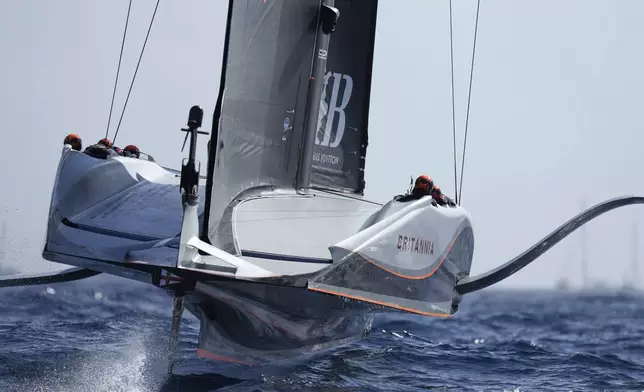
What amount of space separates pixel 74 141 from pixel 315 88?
7.19ft

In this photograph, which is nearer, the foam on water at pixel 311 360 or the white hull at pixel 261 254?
the white hull at pixel 261 254

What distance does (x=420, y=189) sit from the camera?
744 cm

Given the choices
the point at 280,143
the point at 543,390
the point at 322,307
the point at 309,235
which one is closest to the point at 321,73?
the point at 280,143

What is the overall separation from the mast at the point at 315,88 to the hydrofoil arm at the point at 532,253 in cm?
178

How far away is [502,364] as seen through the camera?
9273 millimetres

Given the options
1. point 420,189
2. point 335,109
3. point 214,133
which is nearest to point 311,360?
point 420,189

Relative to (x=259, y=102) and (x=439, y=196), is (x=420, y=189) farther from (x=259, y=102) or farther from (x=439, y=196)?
(x=259, y=102)

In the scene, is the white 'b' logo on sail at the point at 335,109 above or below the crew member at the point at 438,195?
above

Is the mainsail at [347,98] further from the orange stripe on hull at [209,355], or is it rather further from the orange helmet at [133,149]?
the orange stripe on hull at [209,355]

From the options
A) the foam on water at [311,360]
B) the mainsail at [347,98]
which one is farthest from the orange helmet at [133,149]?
the mainsail at [347,98]

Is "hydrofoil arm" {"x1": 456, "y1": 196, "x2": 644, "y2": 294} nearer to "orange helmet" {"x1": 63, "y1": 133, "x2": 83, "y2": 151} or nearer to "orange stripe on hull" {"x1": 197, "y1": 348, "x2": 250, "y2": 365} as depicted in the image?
"orange stripe on hull" {"x1": 197, "y1": 348, "x2": 250, "y2": 365}

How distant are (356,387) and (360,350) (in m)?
2.22

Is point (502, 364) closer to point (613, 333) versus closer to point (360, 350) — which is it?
point (360, 350)

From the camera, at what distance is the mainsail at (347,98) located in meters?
9.98
